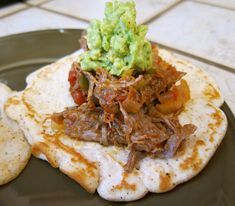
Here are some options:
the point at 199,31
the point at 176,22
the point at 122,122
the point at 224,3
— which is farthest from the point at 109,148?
the point at 224,3

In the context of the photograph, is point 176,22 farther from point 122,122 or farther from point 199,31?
point 122,122

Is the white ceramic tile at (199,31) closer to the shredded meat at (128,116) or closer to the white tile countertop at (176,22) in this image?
the white tile countertop at (176,22)

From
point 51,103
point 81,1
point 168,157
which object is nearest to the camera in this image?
point 168,157

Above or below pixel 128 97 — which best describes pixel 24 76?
below

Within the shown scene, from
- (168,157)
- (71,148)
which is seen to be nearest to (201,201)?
(168,157)

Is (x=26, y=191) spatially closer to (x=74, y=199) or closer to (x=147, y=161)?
(x=74, y=199)

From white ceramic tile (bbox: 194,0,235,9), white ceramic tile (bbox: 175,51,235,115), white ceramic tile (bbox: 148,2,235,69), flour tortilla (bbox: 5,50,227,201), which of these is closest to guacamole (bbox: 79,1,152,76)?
flour tortilla (bbox: 5,50,227,201)
